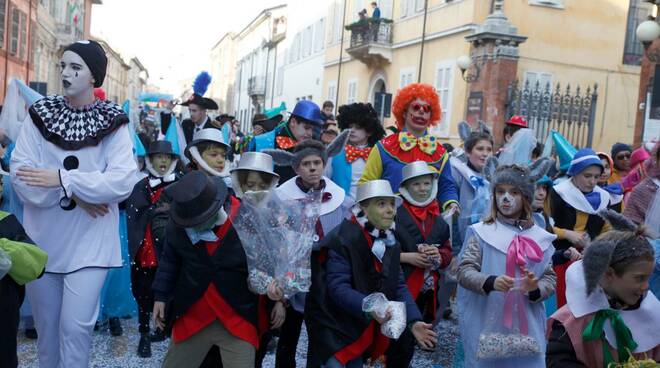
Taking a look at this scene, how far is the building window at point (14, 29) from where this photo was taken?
27.2 meters

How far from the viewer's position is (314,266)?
4.20 metres

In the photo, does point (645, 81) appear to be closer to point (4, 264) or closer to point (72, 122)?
point (72, 122)

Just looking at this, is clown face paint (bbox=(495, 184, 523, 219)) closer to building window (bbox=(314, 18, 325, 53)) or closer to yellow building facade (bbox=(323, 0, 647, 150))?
yellow building facade (bbox=(323, 0, 647, 150))

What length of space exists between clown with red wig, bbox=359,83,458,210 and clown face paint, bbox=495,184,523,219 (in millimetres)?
685

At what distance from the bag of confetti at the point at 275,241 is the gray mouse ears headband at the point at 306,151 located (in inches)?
47.0

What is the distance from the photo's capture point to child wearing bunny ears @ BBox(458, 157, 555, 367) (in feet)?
13.3

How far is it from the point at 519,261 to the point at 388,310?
99cm

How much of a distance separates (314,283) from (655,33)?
9.98m

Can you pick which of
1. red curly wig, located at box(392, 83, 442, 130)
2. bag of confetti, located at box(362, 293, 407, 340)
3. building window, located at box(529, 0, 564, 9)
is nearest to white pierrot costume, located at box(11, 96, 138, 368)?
bag of confetti, located at box(362, 293, 407, 340)

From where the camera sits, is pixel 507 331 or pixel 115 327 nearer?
pixel 507 331

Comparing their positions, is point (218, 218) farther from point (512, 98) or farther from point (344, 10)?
point (344, 10)

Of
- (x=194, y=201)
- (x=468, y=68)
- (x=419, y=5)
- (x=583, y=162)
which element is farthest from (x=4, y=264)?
(x=419, y=5)

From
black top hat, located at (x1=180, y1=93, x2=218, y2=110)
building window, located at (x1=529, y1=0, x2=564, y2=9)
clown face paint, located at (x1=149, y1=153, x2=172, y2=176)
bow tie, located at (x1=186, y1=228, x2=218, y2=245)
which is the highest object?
building window, located at (x1=529, y1=0, x2=564, y2=9)

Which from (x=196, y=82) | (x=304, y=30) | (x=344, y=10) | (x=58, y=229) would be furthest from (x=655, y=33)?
(x=304, y=30)
